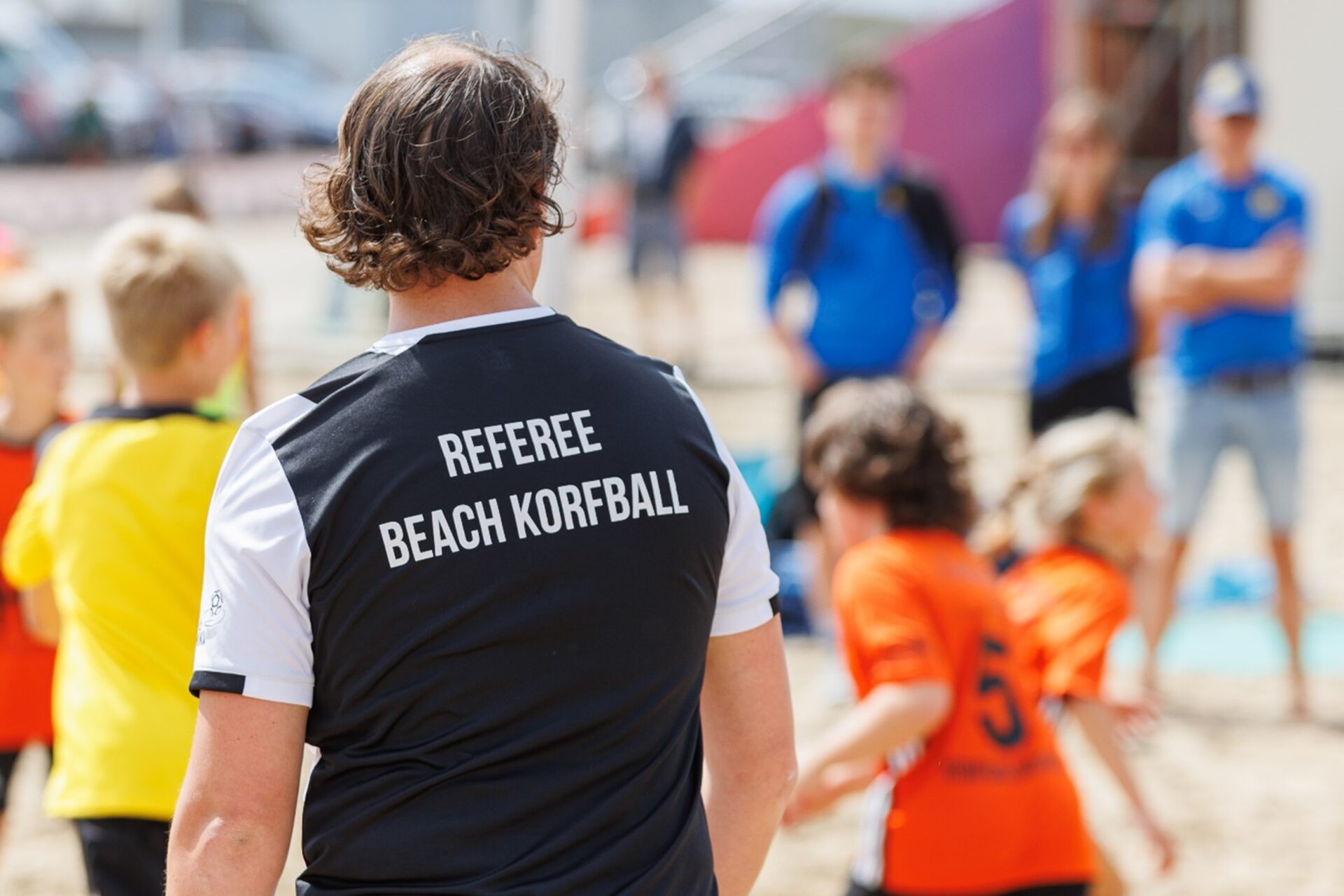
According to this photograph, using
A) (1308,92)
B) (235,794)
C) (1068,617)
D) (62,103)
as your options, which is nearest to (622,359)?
(235,794)

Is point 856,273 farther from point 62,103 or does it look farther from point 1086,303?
point 62,103

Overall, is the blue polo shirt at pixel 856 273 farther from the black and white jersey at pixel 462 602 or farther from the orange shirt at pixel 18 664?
the black and white jersey at pixel 462 602

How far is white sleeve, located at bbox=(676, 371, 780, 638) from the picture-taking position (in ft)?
5.12

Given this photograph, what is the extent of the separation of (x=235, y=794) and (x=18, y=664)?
1988 millimetres

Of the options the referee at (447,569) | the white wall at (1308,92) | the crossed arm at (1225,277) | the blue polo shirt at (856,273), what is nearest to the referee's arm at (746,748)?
the referee at (447,569)

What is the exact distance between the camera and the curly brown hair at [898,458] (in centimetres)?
259

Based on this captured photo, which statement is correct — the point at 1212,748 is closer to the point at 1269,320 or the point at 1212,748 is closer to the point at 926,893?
the point at 1269,320

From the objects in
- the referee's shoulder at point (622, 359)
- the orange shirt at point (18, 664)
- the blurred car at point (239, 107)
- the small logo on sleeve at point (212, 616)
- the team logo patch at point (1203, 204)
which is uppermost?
the blurred car at point (239, 107)

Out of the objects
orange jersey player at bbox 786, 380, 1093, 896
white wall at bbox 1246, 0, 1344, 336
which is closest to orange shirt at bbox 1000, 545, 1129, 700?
orange jersey player at bbox 786, 380, 1093, 896

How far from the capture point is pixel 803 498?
5.21 meters

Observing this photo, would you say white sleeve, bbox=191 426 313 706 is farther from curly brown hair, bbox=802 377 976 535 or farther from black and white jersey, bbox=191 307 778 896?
curly brown hair, bbox=802 377 976 535

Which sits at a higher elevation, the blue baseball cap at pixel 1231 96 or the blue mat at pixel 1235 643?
the blue baseball cap at pixel 1231 96

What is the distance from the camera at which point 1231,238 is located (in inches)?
202

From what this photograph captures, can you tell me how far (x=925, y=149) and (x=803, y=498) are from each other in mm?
13467
